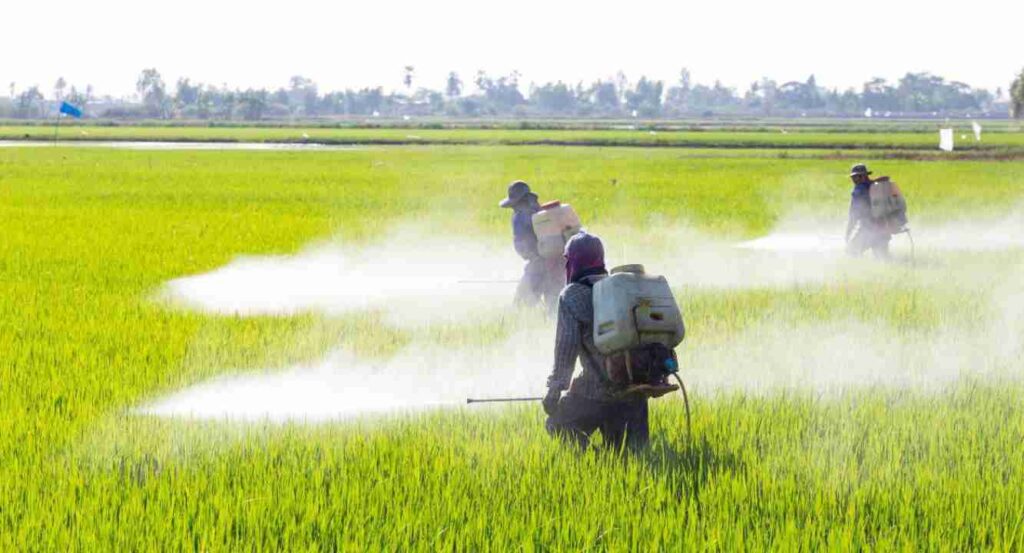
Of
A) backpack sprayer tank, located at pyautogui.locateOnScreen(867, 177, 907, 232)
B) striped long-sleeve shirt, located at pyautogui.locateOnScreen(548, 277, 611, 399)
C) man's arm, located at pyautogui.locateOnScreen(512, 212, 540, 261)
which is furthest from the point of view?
backpack sprayer tank, located at pyautogui.locateOnScreen(867, 177, 907, 232)

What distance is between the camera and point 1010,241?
2047cm

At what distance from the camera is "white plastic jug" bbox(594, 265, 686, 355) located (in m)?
5.45

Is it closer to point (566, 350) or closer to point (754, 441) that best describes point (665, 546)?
point (566, 350)

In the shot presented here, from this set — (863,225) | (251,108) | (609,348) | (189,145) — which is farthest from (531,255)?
(251,108)

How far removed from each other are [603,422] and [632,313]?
32.7 inches

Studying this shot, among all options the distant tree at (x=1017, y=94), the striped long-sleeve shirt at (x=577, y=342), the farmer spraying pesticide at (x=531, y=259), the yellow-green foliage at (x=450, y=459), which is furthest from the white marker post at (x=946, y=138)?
the distant tree at (x=1017, y=94)

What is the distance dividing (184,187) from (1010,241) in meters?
19.1

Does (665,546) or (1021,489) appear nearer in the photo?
(665,546)

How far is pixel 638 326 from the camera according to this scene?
5465 mm

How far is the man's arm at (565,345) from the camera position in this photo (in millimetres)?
5812

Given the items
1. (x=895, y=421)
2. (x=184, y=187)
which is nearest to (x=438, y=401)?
(x=895, y=421)

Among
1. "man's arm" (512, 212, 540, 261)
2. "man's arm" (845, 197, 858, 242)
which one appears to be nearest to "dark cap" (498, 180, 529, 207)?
"man's arm" (512, 212, 540, 261)

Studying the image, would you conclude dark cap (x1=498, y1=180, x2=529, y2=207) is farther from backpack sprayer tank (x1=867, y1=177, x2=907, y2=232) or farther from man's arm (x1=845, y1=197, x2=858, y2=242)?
man's arm (x1=845, y1=197, x2=858, y2=242)

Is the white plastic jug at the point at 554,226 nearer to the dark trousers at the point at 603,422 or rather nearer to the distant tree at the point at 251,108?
the dark trousers at the point at 603,422
